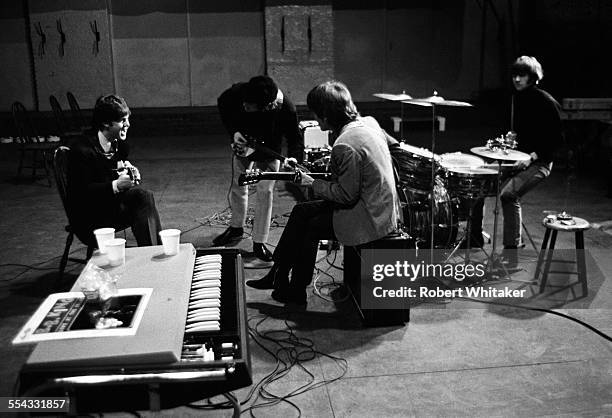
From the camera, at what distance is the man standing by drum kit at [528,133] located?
16.0ft

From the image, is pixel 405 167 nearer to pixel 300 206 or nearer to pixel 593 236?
pixel 300 206

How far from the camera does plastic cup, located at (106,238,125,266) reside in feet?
9.44

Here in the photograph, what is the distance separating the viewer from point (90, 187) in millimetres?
4367

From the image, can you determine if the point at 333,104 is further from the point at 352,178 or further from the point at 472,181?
the point at 472,181

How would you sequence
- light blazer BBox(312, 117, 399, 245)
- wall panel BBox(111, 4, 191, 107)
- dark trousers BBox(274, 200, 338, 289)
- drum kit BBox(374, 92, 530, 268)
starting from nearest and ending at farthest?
light blazer BBox(312, 117, 399, 245) → dark trousers BBox(274, 200, 338, 289) → drum kit BBox(374, 92, 530, 268) → wall panel BBox(111, 4, 191, 107)

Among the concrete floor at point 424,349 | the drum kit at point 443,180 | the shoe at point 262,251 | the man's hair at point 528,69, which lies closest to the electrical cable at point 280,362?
the concrete floor at point 424,349

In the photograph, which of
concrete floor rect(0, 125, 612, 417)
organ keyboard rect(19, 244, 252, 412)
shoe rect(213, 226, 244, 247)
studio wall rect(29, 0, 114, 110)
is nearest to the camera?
organ keyboard rect(19, 244, 252, 412)

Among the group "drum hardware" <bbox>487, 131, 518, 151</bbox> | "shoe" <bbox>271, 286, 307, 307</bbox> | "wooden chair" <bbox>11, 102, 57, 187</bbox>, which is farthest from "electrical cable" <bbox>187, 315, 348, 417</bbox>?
"wooden chair" <bbox>11, 102, 57, 187</bbox>

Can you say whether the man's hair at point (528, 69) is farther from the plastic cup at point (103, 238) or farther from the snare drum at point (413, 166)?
the plastic cup at point (103, 238)

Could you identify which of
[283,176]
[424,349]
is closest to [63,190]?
[283,176]

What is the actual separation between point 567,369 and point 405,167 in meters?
1.97

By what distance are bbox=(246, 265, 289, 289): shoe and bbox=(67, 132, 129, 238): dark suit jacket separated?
3.57 feet

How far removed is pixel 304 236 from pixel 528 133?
2.04 meters

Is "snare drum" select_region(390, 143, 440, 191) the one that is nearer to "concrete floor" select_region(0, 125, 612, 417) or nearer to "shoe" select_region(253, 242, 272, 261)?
"concrete floor" select_region(0, 125, 612, 417)
